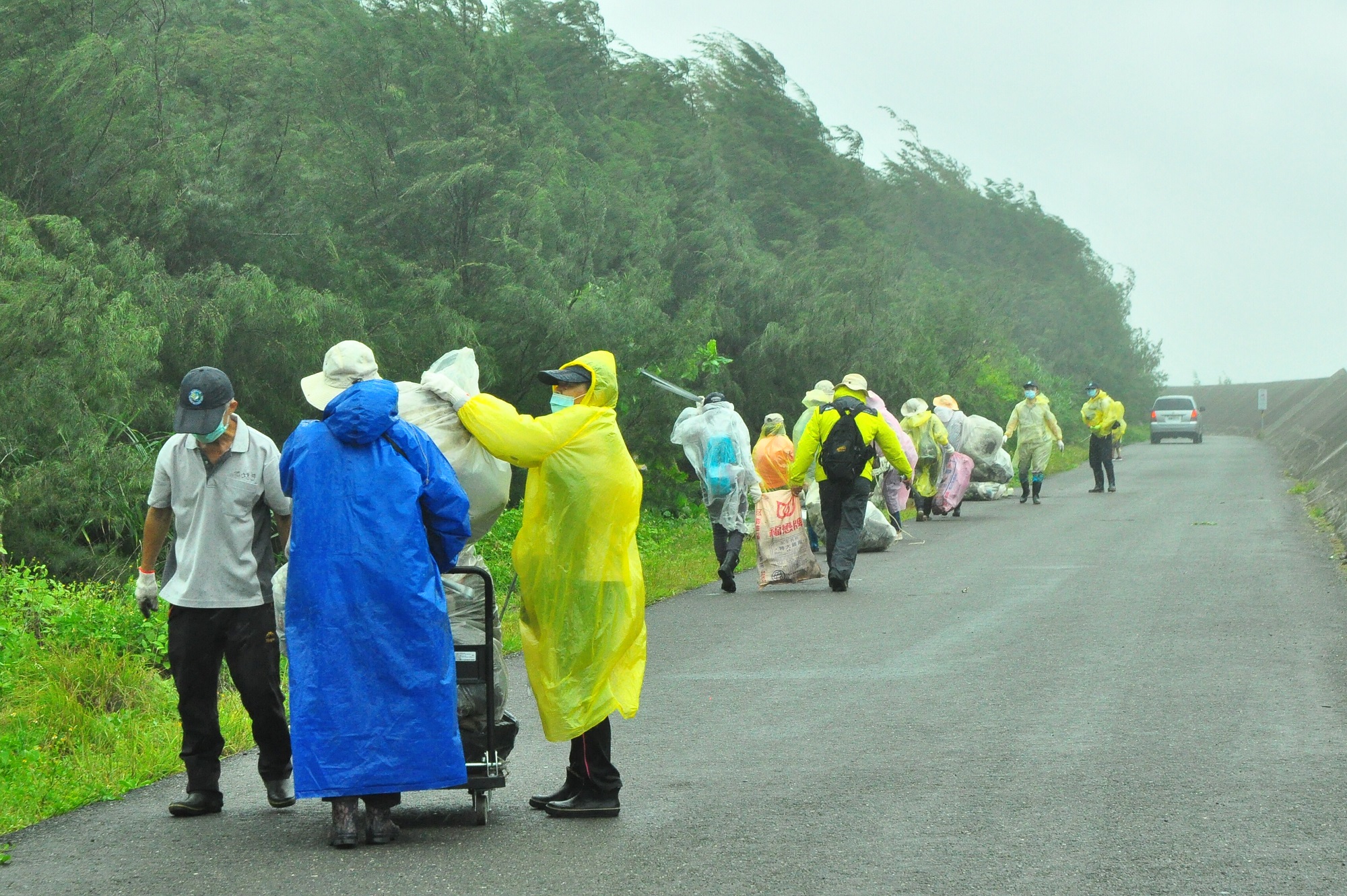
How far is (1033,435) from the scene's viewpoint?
25016 millimetres

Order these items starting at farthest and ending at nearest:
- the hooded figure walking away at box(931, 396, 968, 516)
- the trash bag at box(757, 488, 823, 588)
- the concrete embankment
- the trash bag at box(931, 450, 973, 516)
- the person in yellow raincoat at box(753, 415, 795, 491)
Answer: the concrete embankment < the hooded figure walking away at box(931, 396, 968, 516) < the trash bag at box(931, 450, 973, 516) < the person in yellow raincoat at box(753, 415, 795, 491) < the trash bag at box(757, 488, 823, 588)

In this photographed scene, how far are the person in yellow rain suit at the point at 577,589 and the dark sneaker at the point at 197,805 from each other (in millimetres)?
1308

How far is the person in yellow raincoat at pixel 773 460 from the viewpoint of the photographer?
50.8 ft

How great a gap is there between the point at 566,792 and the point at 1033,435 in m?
19.9

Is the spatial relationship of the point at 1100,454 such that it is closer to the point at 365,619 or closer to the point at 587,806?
the point at 587,806

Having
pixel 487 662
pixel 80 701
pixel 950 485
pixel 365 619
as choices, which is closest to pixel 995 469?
pixel 950 485

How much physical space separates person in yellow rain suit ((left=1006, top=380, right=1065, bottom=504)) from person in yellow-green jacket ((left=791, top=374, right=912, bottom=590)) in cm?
1106

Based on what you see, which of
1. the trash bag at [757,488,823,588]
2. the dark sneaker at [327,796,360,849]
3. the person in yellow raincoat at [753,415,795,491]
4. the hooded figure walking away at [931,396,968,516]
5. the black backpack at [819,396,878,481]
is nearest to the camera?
the dark sneaker at [327,796,360,849]

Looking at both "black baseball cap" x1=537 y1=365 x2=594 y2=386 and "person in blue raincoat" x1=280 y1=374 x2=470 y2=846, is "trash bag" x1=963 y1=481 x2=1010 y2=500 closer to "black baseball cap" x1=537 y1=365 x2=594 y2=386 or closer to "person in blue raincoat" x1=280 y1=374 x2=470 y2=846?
"black baseball cap" x1=537 y1=365 x2=594 y2=386

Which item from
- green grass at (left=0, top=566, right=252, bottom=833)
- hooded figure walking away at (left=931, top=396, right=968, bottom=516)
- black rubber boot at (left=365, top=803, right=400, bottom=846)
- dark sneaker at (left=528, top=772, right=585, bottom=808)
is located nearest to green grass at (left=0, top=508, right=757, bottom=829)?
green grass at (left=0, top=566, right=252, bottom=833)

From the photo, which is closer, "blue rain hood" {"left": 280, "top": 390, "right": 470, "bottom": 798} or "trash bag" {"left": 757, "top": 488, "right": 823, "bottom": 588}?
"blue rain hood" {"left": 280, "top": 390, "right": 470, "bottom": 798}

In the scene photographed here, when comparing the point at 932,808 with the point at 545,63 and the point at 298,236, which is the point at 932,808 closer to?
the point at 298,236

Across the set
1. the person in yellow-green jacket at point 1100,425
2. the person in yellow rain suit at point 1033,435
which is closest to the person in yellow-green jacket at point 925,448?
the person in yellow rain suit at point 1033,435

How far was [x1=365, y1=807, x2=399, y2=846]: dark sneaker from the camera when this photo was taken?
18.5ft
